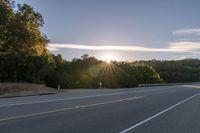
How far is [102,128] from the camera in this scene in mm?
12906

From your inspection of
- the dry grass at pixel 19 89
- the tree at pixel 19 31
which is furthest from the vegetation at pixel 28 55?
the dry grass at pixel 19 89

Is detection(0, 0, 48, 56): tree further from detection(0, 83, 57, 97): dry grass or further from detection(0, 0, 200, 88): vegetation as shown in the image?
detection(0, 83, 57, 97): dry grass

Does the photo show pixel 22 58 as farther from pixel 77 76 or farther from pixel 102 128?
pixel 102 128

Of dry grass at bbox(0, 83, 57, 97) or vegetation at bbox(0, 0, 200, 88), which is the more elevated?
vegetation at bbox(0, 0, 200, 88)

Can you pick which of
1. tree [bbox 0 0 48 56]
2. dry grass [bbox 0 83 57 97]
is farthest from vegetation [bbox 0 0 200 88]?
dry grass [bbox 0 83 57 97]

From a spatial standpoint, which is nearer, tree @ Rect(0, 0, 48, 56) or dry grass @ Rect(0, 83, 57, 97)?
dry grass @ Rect(0, 83, 57, 97)

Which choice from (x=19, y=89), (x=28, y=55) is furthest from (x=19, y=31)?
(x=19, y=89)

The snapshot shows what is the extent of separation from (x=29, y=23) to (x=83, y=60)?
87.3ft

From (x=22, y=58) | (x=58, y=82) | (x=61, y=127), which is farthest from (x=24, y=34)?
(x=61, y=127)

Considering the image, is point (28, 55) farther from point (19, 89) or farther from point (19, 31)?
point (19, 89)

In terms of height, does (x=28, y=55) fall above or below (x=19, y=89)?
above

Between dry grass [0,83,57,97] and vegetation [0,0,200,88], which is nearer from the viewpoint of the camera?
dry grass [0,83,57,97]

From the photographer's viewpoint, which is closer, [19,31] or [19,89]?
[19,89]

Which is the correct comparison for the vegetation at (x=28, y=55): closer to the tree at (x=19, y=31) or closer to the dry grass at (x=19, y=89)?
the tree at (x=19, y=31)
